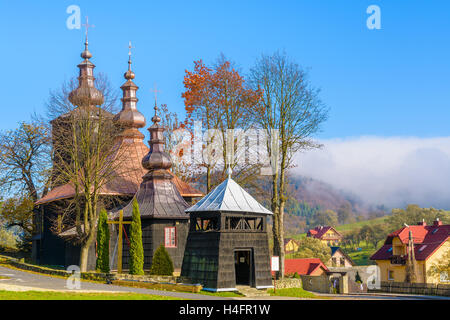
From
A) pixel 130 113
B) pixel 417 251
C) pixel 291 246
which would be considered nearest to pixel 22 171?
pixel 130 113

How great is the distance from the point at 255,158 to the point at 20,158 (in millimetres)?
23196

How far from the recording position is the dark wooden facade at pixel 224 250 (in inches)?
1061

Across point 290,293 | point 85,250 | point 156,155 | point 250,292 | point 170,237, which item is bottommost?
point 290,293

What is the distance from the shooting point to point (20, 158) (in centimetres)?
4834

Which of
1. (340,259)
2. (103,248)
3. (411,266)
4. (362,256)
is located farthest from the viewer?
(362,256)

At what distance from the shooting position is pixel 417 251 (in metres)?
51.6

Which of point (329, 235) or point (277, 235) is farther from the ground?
point (277, 235)

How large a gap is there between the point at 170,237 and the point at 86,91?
13.3 meters

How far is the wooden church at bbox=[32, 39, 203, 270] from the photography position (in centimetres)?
3703

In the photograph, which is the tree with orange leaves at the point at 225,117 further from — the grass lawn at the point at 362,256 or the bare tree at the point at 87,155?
the grass lawn at the point at 362,256

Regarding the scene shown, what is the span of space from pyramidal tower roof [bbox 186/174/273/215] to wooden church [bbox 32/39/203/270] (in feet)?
26.2

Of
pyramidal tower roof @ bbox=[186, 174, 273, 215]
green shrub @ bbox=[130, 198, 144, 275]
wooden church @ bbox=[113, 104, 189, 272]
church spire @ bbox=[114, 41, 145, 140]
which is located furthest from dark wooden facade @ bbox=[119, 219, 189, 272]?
church spire @ bbox=[114, 41, 145, 140]

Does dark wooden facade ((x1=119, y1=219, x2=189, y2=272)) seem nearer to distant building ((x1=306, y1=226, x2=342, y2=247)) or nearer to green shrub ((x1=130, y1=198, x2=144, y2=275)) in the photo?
green shrub ((x1=130, y1=198, x2=144, y2=275))

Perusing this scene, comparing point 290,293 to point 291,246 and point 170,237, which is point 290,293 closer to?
point 170,237
